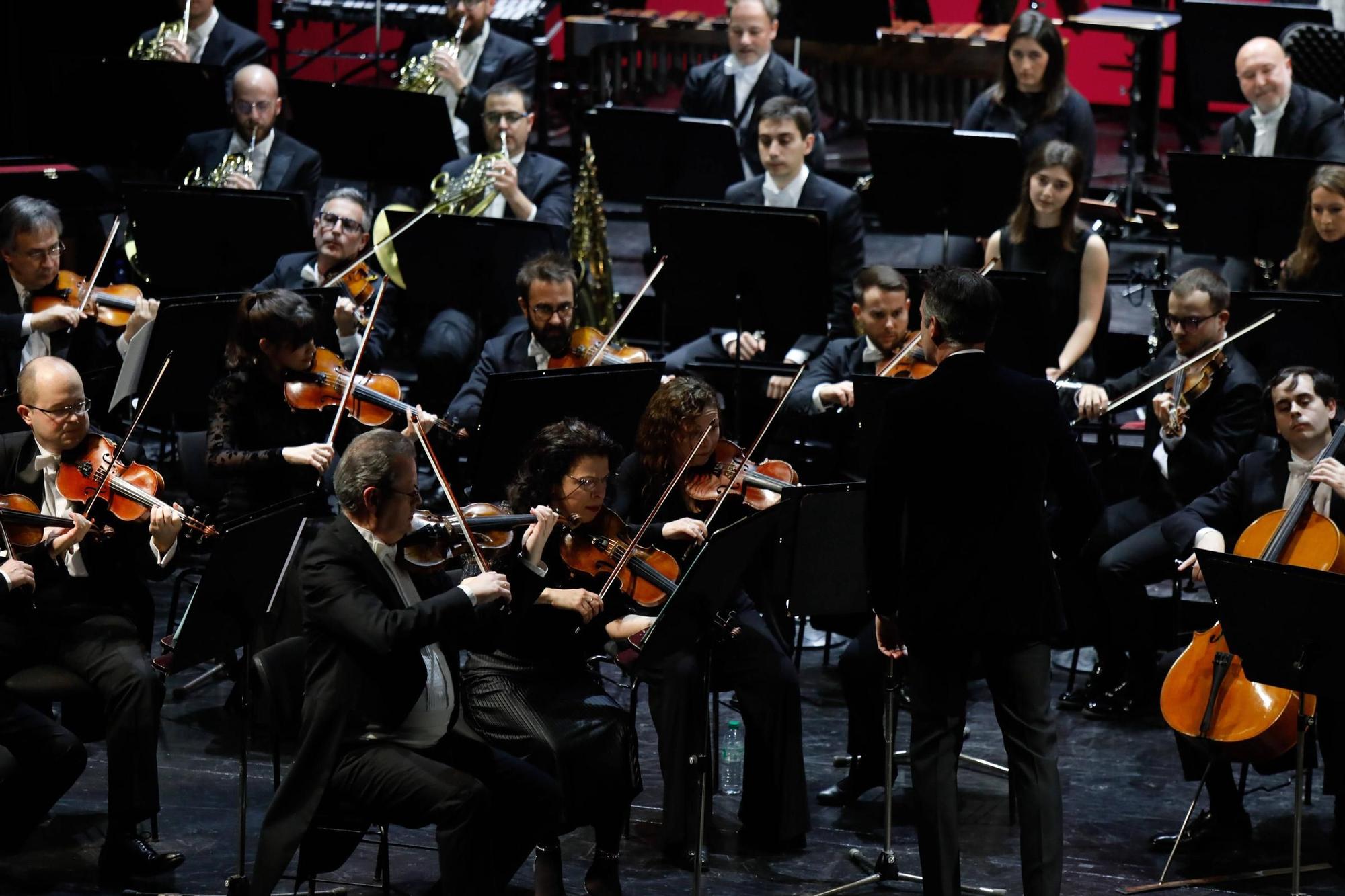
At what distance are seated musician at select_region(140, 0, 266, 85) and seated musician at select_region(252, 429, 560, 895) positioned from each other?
15.5ft

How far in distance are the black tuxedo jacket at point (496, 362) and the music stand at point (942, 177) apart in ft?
5.79

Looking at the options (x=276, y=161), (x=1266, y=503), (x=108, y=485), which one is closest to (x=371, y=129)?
(x=276, y=161)

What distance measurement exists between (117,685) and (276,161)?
3277mm

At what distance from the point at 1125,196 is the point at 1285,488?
11.9 ft

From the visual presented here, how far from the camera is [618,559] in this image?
14.0 feet

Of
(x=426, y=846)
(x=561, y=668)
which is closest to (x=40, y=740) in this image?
(x=426, y=846)

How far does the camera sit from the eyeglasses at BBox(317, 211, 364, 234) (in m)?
6.05

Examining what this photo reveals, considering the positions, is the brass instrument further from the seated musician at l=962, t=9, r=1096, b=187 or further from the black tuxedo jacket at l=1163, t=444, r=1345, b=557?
the black tuxedo jacket at l=1163, t=444, r=1345, b=557

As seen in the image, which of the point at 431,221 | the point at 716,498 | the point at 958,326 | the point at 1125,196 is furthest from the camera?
the point at 1125,196

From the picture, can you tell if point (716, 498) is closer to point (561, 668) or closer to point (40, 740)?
point (561, 668)

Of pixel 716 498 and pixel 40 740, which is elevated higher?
pixel 716 498

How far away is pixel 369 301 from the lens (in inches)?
242

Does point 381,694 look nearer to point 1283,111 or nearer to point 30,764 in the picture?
point 30,764

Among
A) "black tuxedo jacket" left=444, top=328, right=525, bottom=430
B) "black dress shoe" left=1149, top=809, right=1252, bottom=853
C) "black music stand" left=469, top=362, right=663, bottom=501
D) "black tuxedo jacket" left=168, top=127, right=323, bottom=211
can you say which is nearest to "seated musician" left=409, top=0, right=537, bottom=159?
"black tuxedo jacket" left=168, top=127, right=323, bottom=211
